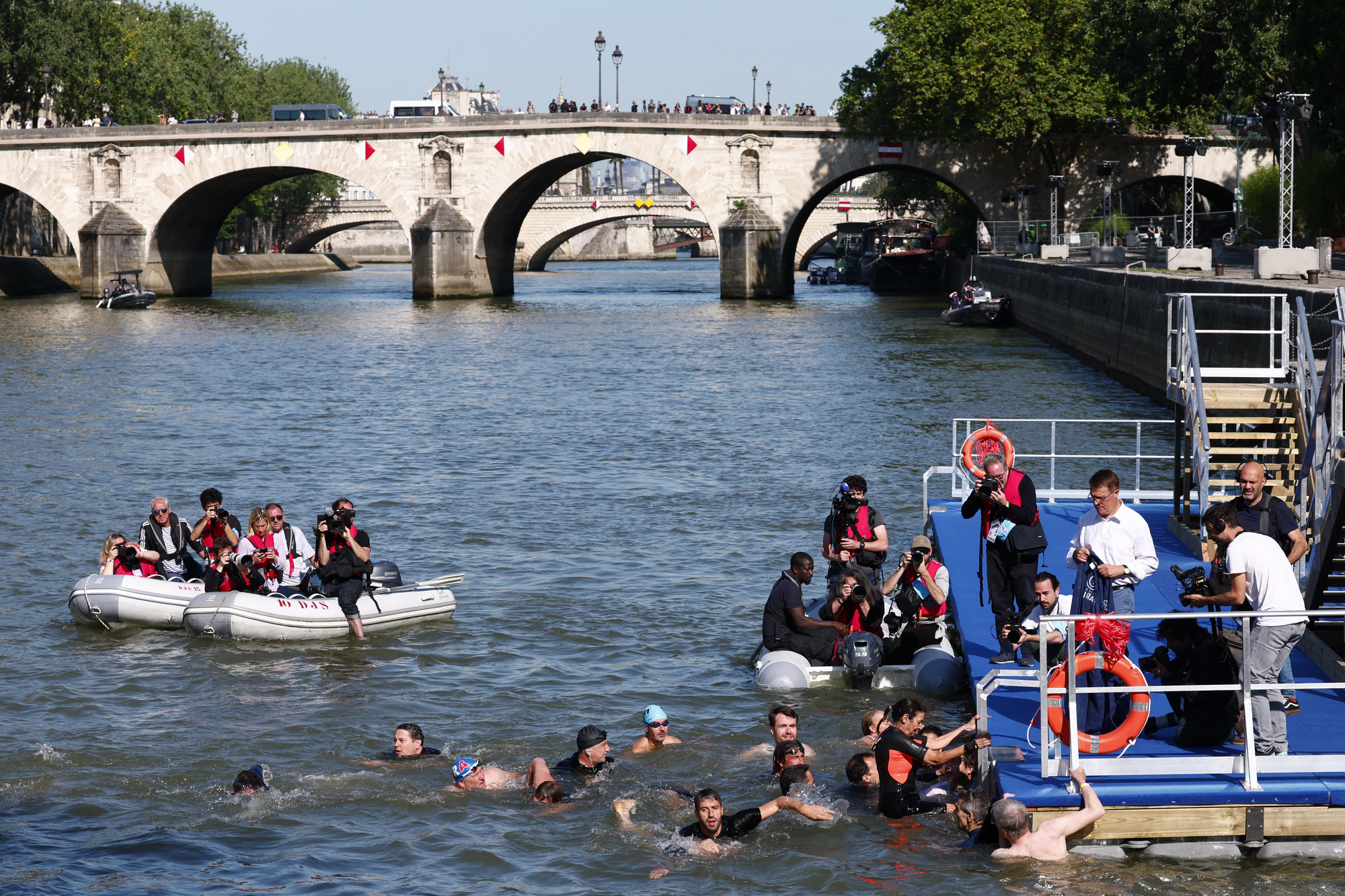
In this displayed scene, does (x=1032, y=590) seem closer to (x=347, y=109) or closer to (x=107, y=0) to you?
(x=107, y=0)

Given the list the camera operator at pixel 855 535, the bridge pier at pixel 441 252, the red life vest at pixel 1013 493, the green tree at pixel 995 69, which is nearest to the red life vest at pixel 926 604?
the camera operator at pixel 855 535

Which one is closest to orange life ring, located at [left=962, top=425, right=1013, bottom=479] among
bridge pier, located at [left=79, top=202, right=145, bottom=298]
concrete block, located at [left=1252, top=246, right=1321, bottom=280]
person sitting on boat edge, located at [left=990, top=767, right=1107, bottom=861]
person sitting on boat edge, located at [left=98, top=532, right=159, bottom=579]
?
person sitting on boat edge, located at [left=990, top=767, right=1107, bottom=861]

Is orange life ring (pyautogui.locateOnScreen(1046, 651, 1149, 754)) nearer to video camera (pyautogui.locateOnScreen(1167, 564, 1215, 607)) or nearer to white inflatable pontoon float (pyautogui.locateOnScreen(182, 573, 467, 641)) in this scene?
video camera (pyautogui.locateOnScreen(1167, 564, 1215, 607))

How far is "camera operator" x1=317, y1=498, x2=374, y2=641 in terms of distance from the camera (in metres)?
14.8

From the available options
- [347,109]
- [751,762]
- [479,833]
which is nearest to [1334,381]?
[751,762]

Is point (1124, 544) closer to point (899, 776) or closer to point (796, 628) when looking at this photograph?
point (899, 776)

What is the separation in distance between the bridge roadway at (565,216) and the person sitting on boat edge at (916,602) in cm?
8860

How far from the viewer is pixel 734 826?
9.82m

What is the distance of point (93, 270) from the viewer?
67438 mm

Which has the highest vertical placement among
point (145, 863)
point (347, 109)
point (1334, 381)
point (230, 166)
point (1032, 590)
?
point (347, 109)

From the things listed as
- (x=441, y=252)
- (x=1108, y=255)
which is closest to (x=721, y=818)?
(x=1108, y=255)

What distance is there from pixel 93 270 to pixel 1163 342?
2129 inches

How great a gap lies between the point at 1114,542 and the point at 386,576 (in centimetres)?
829

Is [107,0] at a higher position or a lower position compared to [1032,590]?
higher
